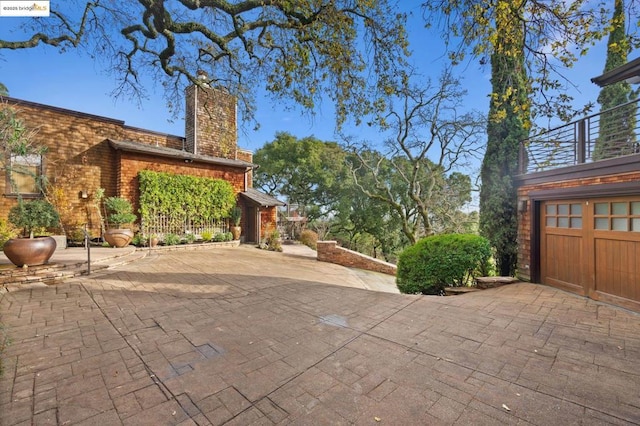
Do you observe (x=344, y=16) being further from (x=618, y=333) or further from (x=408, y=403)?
(x=618, y=333)

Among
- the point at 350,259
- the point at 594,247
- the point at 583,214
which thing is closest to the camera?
the point at 594,247

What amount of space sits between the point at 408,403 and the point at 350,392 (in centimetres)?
45

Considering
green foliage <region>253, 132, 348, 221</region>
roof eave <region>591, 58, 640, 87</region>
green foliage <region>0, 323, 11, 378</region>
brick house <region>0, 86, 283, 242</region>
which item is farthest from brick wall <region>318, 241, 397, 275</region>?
green foliage <region>253, 132, 348, 221</region>

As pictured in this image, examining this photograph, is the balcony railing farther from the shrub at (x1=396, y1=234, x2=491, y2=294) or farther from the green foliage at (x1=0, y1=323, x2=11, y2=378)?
the green foliage at (x1=0, y1=323, x2=11, y2=378)

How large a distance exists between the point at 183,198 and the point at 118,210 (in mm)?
2357

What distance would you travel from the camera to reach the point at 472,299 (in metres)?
4.75

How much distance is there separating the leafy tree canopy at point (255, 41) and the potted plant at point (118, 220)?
174 inches

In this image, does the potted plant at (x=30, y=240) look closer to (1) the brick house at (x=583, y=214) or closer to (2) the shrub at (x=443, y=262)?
(2) the shrub at (x=443, y=262)

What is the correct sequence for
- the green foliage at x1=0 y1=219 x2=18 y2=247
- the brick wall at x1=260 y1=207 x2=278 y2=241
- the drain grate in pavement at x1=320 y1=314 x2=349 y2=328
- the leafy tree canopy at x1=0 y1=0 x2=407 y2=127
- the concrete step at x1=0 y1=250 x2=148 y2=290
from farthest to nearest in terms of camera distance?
the brick wall at x1=260 y1=207 x2=278 y2=241
the green foliage at x1=0 y1=219 x2=18 y2=247
the concrete step at x1=0 y1=250 x2=148 y2=290
the leafy tree canopy at x1=0 y1=0 x2=407 y2=127
the drain grate in pavement at x1=320 y1=314 x2=349 y2=328

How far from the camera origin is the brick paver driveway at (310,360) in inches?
77.1

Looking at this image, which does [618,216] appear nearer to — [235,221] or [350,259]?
[350,259]

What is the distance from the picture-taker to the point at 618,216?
14.6 feet

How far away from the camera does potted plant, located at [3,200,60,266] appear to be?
16.6 ft

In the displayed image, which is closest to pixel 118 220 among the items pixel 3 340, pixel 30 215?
pixel 30 215
